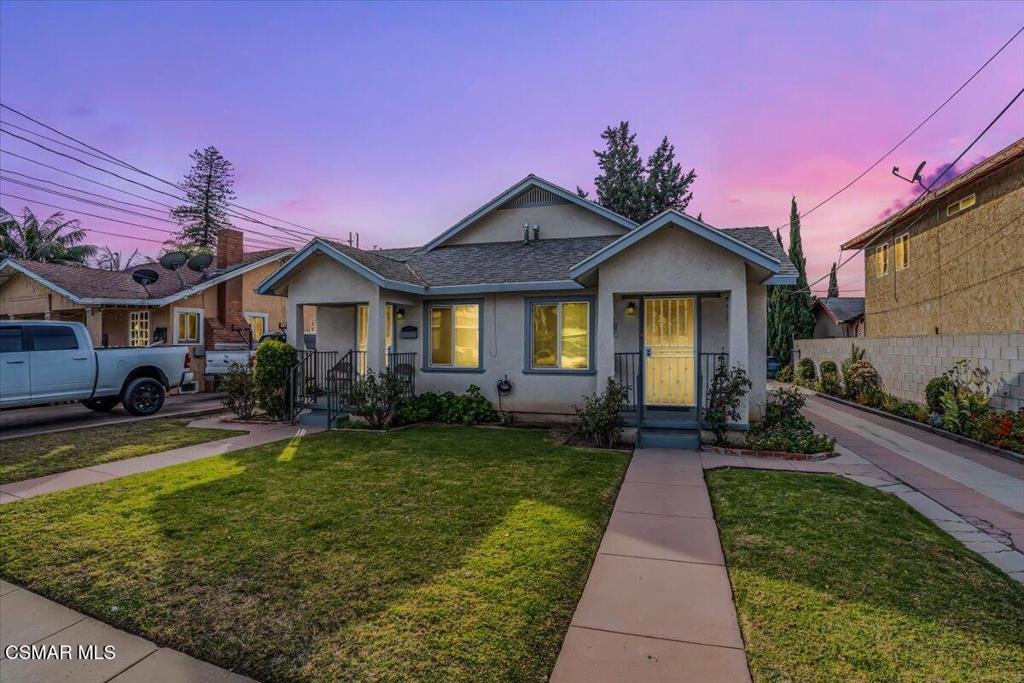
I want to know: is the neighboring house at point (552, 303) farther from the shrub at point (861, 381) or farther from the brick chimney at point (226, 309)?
the brick chimney at point (226, 309)

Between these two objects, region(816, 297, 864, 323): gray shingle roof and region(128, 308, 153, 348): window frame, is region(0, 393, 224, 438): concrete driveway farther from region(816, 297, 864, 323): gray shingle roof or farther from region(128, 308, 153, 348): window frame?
region(816, 297, 864, 323): gray shingle roof

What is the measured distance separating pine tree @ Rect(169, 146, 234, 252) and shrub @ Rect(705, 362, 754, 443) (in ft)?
118

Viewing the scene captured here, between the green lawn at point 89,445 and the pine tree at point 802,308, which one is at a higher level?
the pine tree at point 802,308

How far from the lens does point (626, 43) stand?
11.0m

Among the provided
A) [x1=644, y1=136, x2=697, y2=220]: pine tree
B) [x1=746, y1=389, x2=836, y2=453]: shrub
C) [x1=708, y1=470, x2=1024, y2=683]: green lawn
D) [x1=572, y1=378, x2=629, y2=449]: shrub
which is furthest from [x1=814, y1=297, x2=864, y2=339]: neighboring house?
[x1=708, y1=470, x2=1024, y2=683]: green lawn

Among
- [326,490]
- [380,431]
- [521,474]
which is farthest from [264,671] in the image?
[380,431]

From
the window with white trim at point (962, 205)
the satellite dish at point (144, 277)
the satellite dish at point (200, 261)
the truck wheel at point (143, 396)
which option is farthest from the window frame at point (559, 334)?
Answer: the satellite dish at point (200, 261)

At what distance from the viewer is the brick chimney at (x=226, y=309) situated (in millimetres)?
17438

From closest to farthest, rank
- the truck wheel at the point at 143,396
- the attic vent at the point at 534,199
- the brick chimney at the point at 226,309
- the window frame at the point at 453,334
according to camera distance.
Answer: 1. the window frame at the point at 453,334
2. the truck wheel at the point at 143,396
3. the attic vent at the point at 534,199
4. the brick chimney at the point at 226,309

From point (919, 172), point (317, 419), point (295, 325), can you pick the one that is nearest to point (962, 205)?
point (919, 172)

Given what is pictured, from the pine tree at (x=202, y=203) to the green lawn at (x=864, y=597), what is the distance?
3842 centimetres

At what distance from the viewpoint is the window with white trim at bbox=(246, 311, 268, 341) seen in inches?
734

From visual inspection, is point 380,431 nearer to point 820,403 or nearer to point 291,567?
point 291,567

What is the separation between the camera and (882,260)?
60.7 feet
